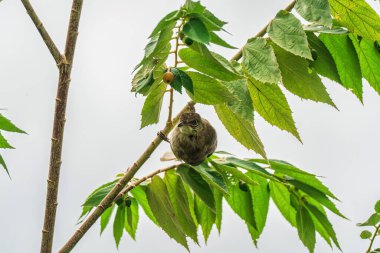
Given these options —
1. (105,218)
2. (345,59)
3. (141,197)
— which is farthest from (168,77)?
(105,218)

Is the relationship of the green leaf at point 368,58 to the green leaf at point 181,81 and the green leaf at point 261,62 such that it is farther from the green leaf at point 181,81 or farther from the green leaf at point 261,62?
the green leaf at point 181,81

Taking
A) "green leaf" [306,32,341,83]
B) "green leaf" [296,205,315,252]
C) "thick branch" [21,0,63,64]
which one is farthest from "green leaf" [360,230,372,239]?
"thick branch" [21,0,63,64]

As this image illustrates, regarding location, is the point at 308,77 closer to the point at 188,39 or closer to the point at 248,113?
the point at 248,113

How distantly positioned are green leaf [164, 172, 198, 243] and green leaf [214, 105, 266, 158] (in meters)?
0.48

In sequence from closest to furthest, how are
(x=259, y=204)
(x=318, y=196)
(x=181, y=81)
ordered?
1. (x=181, y=81)
2. (x=318, y=196)
3. (x=259, y=204)

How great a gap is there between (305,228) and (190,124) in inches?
37.1

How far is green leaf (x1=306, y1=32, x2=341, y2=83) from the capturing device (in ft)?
7.84

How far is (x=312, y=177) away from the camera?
2.71 metres

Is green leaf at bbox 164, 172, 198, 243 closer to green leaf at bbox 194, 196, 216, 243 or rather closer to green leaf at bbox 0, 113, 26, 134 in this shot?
green leaf at bbox 194, 196, 216, 243

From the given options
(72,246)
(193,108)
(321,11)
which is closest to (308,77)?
(321,11)

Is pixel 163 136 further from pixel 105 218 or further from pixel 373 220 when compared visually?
pixel 373 220

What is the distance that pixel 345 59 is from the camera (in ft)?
7.98

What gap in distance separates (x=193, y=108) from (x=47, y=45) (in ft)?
1.72

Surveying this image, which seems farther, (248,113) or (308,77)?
(308,77)
